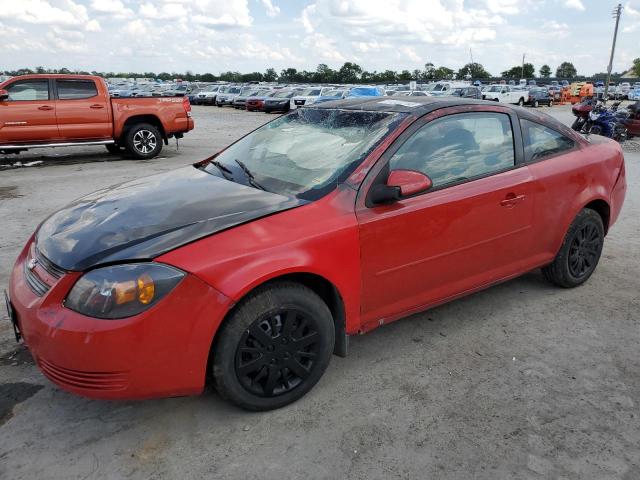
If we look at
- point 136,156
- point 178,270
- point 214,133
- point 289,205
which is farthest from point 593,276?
point 214,133

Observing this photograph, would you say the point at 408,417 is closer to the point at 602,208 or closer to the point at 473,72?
the point at 602,208

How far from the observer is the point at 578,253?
4.33 meters

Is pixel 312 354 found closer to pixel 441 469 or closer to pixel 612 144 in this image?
pixel 441 469

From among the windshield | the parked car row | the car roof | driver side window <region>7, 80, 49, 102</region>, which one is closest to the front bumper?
the windshield

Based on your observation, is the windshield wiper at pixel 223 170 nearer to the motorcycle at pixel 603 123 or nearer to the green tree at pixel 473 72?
the motorcycle at pixel 603 123

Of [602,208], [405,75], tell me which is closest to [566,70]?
[405,75]

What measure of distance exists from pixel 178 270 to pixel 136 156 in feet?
33.5

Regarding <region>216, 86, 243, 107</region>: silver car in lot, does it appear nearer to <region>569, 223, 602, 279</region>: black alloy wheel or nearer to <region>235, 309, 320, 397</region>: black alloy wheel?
<region>569, 223, 602, 279</region>: black alloy wheel

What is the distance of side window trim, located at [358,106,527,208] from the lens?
301 cm

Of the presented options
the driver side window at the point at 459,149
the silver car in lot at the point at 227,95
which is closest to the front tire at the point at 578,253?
the driver side window at the point at 459,149

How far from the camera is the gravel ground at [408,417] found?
2.43 m

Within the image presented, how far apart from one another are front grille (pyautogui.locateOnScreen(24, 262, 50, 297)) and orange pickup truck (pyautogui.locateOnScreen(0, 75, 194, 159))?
9106mm

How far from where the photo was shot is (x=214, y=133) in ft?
59.1

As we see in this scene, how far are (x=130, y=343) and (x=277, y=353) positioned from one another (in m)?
0.73
